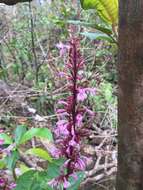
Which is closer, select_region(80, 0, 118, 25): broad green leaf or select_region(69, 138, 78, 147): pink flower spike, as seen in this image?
select_region(69, 138, 78, 147): pink flower spike

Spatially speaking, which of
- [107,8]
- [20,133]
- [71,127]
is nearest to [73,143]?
[71,127]

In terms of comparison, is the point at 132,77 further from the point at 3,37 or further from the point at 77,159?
the point at 3,37

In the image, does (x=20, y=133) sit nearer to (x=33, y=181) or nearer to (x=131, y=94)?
(x=33, y=181)

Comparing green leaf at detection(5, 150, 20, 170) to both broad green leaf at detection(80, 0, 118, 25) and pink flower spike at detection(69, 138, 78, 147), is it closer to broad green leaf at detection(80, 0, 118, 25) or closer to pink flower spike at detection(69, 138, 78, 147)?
pink flower spike at detection(69, 138, 78, 147)

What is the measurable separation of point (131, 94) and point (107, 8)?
752mm

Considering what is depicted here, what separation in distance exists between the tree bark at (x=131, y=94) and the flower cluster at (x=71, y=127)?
0.20m

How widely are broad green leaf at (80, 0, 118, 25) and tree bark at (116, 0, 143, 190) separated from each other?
2.23ft

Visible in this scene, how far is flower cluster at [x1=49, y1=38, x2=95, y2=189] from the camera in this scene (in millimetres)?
1166

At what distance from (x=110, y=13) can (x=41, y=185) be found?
74cm

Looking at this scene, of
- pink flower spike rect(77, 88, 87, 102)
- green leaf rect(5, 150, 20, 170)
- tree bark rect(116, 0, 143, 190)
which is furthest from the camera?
green leaf rect(5, 150, 20, 170)

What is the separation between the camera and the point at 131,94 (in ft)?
3.13

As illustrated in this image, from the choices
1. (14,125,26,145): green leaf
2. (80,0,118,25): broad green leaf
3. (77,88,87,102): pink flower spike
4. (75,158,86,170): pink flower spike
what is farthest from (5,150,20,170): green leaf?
(80,0,118,25): broad green leaf

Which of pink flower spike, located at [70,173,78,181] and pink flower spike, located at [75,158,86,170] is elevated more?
pink flower spike, located at [75,158,86,170]

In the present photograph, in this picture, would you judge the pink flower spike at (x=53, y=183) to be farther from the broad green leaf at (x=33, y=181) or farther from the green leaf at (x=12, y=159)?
the green leaf at (x=12, y=159)
